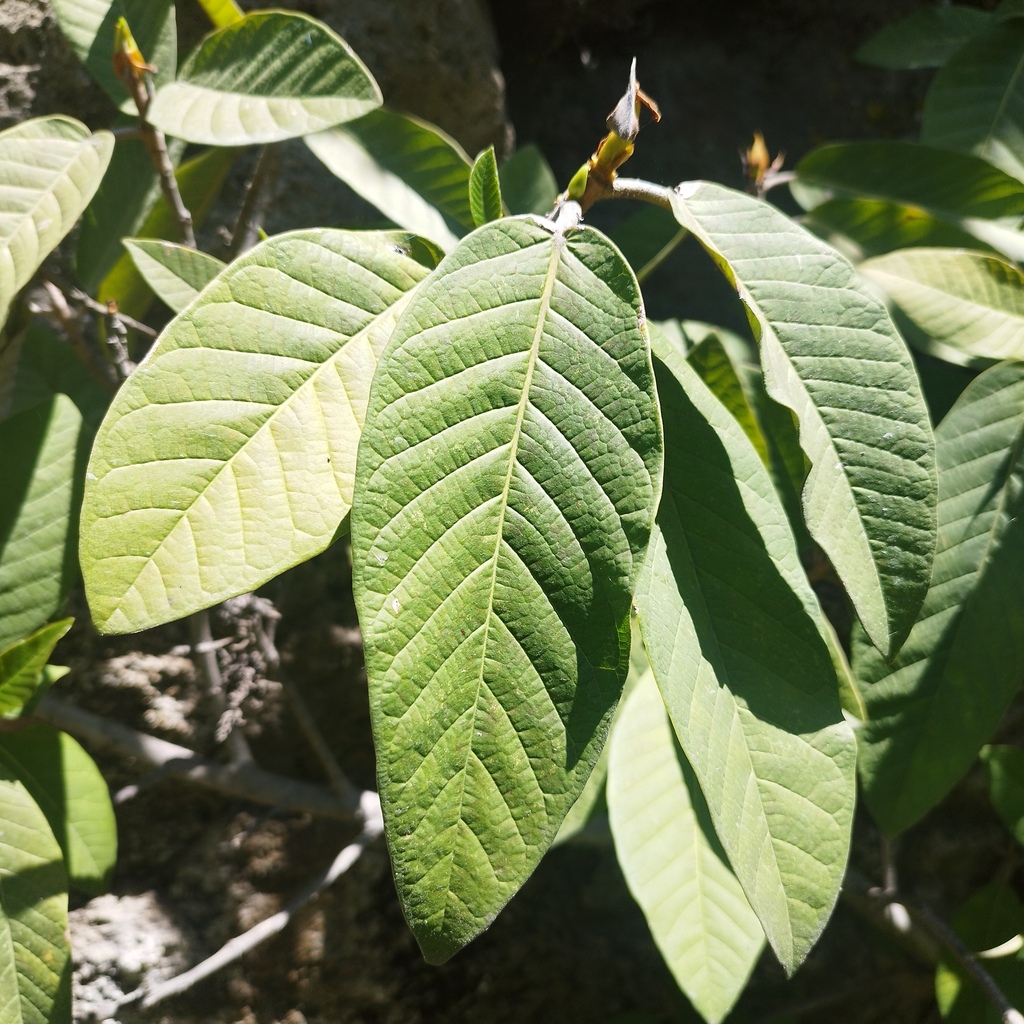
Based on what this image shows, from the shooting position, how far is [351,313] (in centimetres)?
66

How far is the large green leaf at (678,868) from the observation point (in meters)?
0.88

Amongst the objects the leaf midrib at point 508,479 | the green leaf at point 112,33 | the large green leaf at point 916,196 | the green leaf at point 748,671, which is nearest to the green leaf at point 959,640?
the green leaf at point 748,671

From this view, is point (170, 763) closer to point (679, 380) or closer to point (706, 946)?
point (706, 946)

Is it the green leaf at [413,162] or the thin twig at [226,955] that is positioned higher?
the green leaf at [413,162]

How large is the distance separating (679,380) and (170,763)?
2.62 feet

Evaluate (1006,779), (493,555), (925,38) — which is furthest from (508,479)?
(925,38)

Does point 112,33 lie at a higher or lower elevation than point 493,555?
higher

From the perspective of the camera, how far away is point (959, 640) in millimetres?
847

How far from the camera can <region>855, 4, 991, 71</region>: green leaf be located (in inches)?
54.3

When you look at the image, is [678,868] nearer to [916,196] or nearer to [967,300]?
[967,300]

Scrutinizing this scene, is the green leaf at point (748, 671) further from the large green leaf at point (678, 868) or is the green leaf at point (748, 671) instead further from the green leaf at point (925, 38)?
the green leaf at point (925, 38)

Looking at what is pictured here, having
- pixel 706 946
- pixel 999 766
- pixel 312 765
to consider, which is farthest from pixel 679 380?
pixel 312 765

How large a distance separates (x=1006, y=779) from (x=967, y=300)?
24.2 inches

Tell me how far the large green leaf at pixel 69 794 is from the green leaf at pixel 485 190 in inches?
26.9
